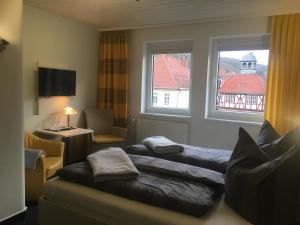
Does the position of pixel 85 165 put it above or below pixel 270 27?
below

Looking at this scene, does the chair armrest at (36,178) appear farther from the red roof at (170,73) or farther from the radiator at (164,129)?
the red roof at (170,73)

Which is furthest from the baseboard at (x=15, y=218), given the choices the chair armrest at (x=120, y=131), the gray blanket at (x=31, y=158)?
the chair armrest at (x=120, y=131)

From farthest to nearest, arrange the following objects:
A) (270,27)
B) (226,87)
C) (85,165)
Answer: (226,87) < (270,27) < (85,165)

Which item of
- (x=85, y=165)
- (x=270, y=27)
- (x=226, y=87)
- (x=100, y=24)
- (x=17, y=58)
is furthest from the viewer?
(x=100, y=24)

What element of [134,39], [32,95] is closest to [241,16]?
[134,39]

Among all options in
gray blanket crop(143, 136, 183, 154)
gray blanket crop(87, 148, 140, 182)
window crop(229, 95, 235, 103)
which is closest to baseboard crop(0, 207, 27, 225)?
gray blanket crop(87, 148, 140, 182)

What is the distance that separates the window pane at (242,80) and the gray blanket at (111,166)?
244 centimetres

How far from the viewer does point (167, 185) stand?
1.84m

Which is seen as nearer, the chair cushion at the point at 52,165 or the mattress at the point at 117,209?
the mattress at the point at 117,209

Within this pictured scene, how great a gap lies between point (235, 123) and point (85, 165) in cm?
253

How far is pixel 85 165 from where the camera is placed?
221cm

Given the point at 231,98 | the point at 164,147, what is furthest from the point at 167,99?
the point at 164,147

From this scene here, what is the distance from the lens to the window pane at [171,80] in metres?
4.45

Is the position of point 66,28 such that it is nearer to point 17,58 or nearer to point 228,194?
point 17,58
